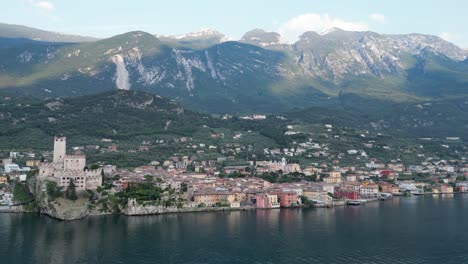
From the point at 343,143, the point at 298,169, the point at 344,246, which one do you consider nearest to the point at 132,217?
the point at 344,246

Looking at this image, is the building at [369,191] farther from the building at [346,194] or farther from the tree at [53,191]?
the tree at [53,191]

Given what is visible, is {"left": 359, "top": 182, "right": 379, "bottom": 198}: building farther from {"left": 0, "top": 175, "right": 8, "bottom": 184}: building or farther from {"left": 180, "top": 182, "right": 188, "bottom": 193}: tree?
{"left": 0, "top": 175, "right": 8, "bottom": 184}: building

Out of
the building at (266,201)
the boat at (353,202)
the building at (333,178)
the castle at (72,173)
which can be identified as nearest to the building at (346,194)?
the boat at (353,202)

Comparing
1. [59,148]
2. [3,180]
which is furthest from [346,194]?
[3,180]

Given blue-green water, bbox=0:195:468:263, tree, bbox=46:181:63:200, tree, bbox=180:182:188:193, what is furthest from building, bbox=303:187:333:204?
tree, bbox=46:181:63:200

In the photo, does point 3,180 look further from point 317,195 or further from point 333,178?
point 333,178

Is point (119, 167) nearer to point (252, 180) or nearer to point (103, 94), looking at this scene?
point (252, 180)
